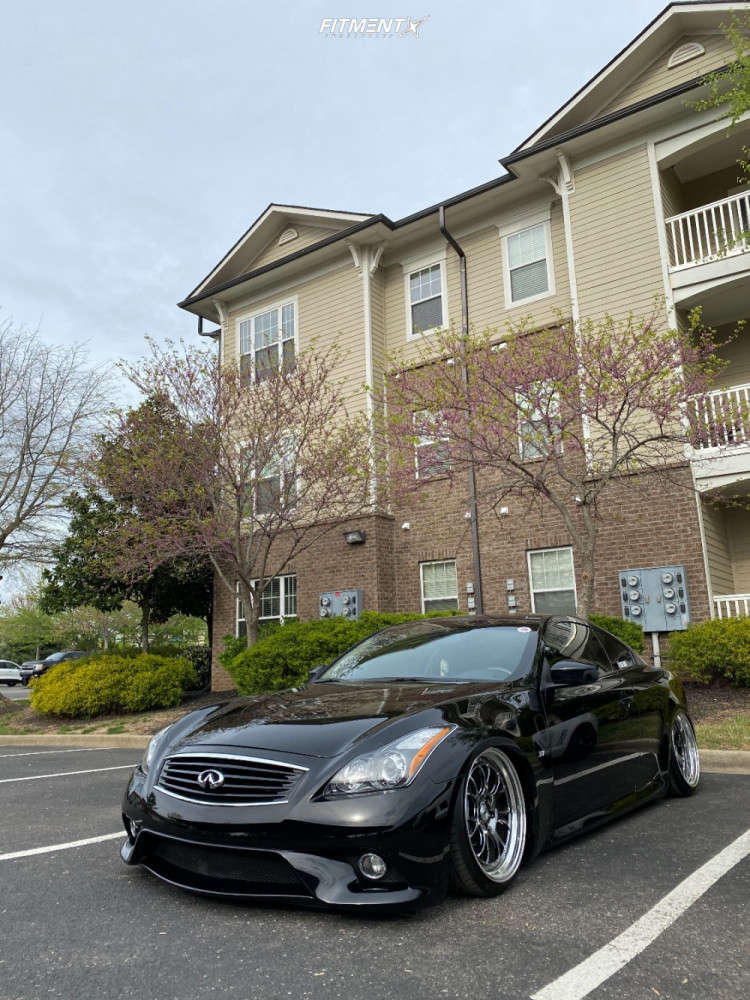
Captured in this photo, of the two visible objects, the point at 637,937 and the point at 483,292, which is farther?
the point at 483,292

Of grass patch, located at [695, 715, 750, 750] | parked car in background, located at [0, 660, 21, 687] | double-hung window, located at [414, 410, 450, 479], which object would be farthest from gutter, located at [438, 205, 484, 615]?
parked car in background, located at [0, 660, 21, 687]

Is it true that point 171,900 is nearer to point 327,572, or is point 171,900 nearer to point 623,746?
point 623,746

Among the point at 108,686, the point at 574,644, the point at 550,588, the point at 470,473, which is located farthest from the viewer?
the point at 470,473

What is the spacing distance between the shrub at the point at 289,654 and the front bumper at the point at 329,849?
8564mm

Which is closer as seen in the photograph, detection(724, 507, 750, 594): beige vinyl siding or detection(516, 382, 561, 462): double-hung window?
detection(516, 382, 561, 462): double-hung window

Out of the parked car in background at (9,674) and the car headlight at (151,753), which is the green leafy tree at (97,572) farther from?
the parked car in background at (9,674)

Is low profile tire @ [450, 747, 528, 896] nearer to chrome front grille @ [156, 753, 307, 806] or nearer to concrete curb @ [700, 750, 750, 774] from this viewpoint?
chrome front grille @ [156, 753, 307, 806]

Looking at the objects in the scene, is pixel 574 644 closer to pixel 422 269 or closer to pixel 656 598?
pixel 656 598

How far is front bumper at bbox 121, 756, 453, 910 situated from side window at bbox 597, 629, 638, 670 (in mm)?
2386

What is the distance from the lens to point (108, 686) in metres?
14.1

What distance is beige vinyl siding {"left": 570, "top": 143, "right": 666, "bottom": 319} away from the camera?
13.9m

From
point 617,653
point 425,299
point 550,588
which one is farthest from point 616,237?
point 617,653

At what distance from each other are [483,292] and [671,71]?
5.30 metres

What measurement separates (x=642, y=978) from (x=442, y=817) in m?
0.89
